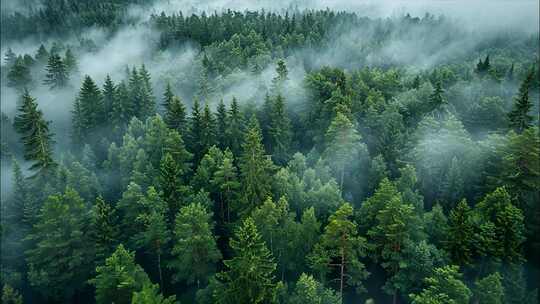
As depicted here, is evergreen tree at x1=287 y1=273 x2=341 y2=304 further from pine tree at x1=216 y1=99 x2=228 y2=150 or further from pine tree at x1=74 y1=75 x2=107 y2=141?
pine tree at x1=74 y1=75 x2=107 y2=141

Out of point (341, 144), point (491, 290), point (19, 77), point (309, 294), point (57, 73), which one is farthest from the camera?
point (19, 77)

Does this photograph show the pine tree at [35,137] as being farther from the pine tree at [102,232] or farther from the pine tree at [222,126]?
the pine tree at [222,126]

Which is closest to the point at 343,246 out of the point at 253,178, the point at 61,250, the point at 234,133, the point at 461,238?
the point at 461,238

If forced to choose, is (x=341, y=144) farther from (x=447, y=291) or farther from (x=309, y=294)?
(x=447, y=291)

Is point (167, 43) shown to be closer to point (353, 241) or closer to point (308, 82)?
point (308, 82)

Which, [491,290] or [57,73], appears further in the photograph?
[57,73]

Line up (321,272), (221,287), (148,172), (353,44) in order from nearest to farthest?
(221,287)
(321,272)
(148,172)
(353,44)

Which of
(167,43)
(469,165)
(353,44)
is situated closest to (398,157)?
(469,165)
